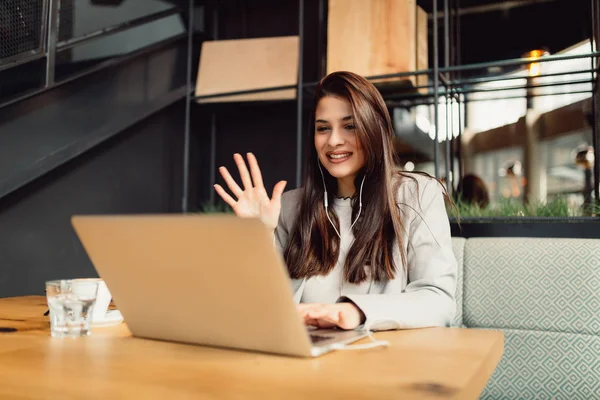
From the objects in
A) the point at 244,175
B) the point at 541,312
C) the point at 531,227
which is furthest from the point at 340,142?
the point at 531,227

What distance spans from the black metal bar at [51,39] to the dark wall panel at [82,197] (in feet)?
1.52

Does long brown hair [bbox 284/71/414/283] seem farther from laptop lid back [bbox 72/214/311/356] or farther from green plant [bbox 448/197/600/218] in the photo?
green plant [bbox 448/197/600/218]

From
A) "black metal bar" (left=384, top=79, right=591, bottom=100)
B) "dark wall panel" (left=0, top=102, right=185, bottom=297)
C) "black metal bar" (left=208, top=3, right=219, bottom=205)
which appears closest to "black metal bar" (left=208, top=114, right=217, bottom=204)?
"black metal bar" (left=208, top=3, right=219, bottom=205)

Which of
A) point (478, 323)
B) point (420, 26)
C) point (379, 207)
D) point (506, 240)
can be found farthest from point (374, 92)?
point (420, 26)

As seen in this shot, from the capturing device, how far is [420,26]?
3.10 metres

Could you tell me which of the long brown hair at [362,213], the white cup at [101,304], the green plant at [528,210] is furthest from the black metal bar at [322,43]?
the white cup at [101,304]

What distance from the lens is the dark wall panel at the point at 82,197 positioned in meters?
2.51

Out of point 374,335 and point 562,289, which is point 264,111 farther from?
point 374,335

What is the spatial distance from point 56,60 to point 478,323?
87.2 inches

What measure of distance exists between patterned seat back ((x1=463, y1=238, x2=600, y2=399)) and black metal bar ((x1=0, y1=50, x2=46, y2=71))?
2.09 metres

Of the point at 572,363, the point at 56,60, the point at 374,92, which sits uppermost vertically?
the point at 56,60

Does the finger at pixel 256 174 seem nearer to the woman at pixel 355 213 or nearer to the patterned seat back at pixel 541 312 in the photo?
the woman at pixel 355 213

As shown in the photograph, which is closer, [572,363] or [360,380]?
[360,380]

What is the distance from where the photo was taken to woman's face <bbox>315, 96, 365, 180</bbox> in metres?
1.58
